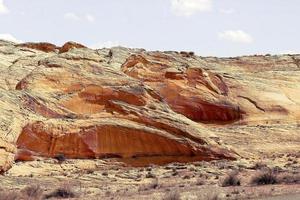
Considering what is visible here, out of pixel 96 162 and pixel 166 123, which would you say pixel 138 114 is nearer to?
pixel 166 123

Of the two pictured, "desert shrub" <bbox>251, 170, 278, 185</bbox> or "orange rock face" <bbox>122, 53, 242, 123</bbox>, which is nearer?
"desert shrub" <bbox>251, 170, 278, 185</bbox>

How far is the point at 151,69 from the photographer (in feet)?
148

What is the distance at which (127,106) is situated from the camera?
107 ft

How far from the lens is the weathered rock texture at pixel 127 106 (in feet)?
96.7

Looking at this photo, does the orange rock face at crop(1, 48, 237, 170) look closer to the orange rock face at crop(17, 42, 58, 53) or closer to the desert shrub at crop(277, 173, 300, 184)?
the desert shrub at crop(277, 173, 300, 184)

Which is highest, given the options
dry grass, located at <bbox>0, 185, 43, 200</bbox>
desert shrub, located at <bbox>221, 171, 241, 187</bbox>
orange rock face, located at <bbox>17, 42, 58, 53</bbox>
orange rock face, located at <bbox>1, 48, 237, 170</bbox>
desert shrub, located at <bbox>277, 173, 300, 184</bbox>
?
orange rock face, located at <bbox>17, 42, 58, 53</bbox>

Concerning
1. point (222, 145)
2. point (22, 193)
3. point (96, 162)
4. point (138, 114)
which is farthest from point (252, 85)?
point (22, 193)

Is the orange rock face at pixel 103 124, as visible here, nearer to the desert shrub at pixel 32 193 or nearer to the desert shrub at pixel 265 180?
the desert shrub at pixel 32 193

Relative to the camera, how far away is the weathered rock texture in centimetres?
2948

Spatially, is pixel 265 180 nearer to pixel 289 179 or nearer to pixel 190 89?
pixel 289 179

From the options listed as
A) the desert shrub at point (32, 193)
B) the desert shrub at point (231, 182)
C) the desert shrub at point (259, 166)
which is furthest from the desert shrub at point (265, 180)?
the desert shrub at point (32, 193)

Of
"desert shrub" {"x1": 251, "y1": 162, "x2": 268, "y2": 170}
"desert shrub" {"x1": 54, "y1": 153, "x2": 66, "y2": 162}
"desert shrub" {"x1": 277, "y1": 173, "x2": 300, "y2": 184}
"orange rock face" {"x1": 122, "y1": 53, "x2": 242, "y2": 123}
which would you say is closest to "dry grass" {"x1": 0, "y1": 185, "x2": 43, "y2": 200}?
"desert shrub" {"x1": 54, "y1": 153, "x2": 66, "y2": 162}

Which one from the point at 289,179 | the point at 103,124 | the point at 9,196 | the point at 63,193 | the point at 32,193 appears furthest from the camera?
the point at 103,124

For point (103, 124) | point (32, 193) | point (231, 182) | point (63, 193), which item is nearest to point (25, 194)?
point (32, 193)
